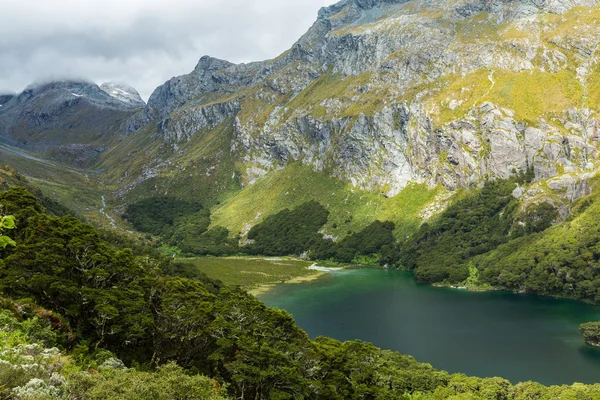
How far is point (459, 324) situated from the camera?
372ft

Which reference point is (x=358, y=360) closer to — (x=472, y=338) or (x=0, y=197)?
(x=0, y=197)

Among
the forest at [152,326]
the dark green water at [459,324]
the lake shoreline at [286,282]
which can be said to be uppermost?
the forest at [152,326]

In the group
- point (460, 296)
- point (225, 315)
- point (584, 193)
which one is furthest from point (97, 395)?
point (584, 193)

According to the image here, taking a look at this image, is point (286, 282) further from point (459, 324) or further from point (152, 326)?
point (152, 326)

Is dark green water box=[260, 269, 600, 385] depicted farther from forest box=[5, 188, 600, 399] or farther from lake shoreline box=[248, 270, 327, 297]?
forest box=[5, 188, 600, 399]

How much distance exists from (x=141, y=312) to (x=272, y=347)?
14919 mm

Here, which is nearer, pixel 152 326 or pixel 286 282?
pixel 152 326

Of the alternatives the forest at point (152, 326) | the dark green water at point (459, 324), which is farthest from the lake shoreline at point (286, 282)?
the forest at point (152, 326)

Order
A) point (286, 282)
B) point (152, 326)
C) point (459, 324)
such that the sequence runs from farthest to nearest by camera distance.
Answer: point (286, 282)
point (459, 324)
point (152, 326)

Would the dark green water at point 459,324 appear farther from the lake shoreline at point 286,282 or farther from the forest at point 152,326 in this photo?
the forest at point 152,326

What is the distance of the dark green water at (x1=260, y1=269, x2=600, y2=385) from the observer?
285 ft

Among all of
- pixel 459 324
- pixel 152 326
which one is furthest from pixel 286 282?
pixel 152 326

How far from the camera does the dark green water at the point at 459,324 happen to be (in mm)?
86750

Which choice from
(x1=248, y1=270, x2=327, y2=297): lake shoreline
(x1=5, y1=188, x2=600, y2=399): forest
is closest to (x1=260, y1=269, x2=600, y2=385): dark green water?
(x1=248, y1=270, x2=327, y2=297): lake shoreline
